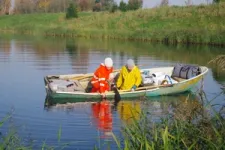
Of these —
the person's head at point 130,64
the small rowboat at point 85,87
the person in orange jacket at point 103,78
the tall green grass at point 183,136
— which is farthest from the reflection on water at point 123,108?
the tall green grass at point 183,136

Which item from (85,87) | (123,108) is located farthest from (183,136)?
(85,87)

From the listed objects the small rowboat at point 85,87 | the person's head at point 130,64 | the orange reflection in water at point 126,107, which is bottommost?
the orange reflection in water at point 126,107

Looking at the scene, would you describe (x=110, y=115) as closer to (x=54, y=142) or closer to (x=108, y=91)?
(x=108, y=91)

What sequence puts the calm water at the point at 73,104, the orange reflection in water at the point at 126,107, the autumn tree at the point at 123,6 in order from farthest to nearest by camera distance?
the autumn tree at the point at 123,6 → the orange reflection in water at the point at 126,107 → the calm water at the point at 73,104

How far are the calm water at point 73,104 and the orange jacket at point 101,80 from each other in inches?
25.0

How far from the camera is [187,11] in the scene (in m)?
42.6

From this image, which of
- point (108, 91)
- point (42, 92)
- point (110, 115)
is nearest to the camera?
point (110, 115)

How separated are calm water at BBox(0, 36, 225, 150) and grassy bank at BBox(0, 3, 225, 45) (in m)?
4.98

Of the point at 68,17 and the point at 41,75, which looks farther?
the point at 68,17

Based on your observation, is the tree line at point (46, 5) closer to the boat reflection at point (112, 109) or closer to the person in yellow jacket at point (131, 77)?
the person in yellow jacket at point (131, 77)

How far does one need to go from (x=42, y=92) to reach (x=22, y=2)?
70699mm

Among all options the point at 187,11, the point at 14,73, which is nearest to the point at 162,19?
the point at 187,11

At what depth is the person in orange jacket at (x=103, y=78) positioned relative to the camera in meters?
12.5

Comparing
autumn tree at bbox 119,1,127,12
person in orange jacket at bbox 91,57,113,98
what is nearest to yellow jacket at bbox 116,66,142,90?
person in orange jacket at bbox 91,57,113,98
